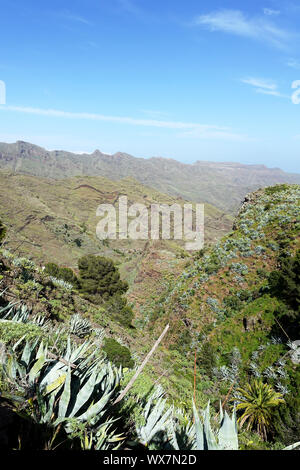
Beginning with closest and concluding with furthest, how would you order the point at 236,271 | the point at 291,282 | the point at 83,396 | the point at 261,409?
1. the point at 83,396
2. the point at 261,409
3. the point at 291,282
4. the point at 236,271

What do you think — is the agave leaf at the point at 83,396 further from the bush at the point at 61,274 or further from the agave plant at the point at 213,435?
the bush at the point at 61,274

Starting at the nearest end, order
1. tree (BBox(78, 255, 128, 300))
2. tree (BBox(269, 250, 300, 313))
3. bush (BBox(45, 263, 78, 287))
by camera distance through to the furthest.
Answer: tree (BBox(269, 250, 300, 313)) → bush (BBox(45, 263, 78, 287)) → tree (BBox(78, 255, 128, 300))

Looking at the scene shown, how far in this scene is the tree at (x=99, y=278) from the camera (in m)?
24.7

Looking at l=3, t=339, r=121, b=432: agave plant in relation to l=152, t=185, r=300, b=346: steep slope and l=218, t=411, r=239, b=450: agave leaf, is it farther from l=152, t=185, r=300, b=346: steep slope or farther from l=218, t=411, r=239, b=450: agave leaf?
l=152, t=185, r=300, b=346: steep slope

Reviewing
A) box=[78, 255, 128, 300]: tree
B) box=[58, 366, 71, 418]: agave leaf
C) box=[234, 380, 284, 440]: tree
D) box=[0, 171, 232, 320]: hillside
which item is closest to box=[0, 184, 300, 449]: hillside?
box=[234, 380, 284, 440]: tree

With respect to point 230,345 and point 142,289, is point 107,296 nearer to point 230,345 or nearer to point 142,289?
point 142,289

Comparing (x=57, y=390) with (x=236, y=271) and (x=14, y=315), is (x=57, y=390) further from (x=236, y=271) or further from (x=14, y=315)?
(x=236, y=271)

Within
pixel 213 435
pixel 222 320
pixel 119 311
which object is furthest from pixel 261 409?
pixel 119 311

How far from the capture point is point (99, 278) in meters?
25.4

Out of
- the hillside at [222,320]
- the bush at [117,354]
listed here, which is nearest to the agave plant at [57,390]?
the hillside at [222,320]

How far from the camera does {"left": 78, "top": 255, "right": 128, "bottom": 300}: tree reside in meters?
24.7

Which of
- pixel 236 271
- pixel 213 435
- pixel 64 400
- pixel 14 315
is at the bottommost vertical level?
pixel 236 271

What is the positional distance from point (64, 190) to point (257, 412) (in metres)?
122

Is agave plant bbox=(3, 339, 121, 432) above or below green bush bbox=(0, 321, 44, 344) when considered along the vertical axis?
below
